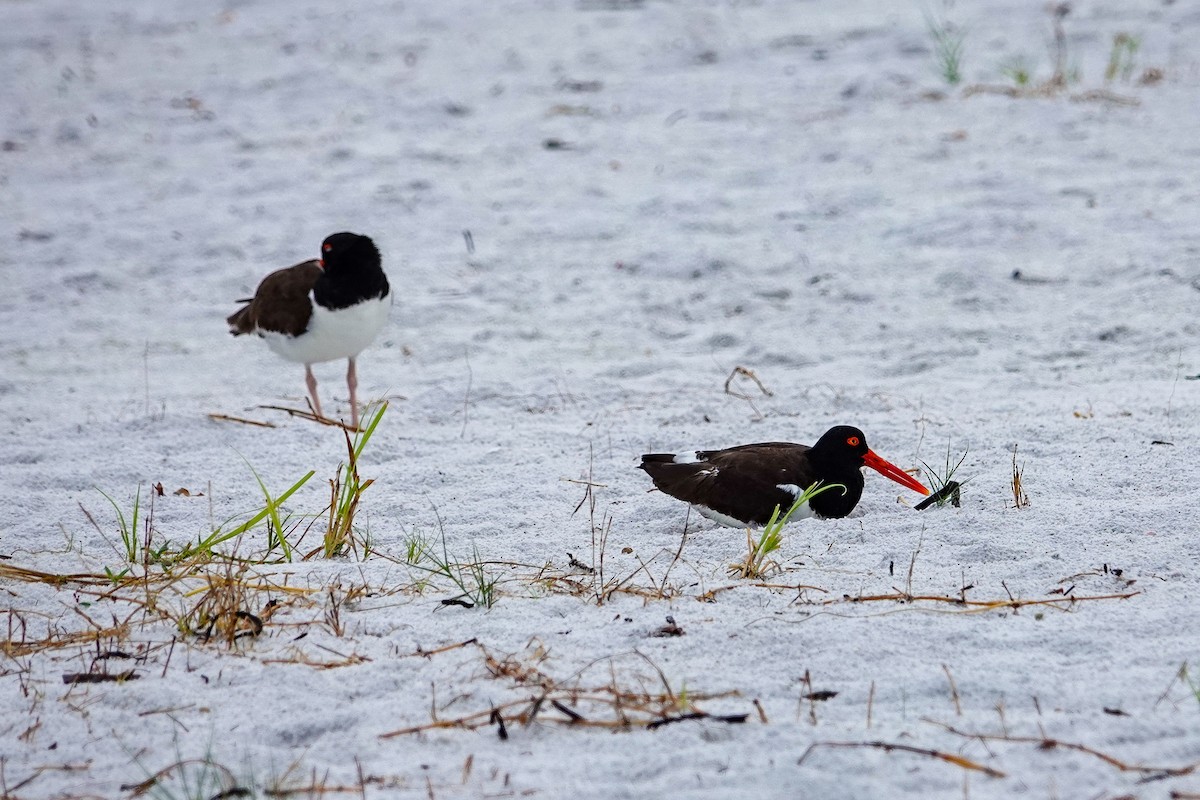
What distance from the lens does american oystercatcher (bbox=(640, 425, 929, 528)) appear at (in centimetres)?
419

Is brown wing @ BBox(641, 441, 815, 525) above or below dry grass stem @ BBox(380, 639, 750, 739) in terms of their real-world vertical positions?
above

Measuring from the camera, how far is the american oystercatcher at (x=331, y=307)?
561cm

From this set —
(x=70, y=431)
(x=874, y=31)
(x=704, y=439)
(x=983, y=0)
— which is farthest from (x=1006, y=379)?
(x=983, y=0)

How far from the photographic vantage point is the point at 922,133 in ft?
27.6

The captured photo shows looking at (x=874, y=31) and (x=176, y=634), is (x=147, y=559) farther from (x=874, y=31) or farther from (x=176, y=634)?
(x=874, y=31)

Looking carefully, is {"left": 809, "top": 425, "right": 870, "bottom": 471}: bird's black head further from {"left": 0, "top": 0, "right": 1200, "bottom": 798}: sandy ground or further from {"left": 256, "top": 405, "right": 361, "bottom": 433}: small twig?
{"left": 256, "top": 405, "right": 361, "bottom": 433}: small twig

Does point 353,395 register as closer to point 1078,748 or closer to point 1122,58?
point 1078,748

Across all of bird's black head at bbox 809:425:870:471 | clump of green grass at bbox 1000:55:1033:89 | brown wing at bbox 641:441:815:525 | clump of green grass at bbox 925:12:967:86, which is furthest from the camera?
clump of green grass at bbox 925:12:967:86

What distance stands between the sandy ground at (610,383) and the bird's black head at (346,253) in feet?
2.24

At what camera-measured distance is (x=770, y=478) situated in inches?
167

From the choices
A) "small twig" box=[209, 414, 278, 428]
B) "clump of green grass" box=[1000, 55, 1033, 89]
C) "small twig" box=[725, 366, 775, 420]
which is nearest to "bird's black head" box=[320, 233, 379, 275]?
"small twig" box=[209, 414, 278, 428]

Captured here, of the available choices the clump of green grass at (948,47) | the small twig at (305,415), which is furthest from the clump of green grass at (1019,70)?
the small twig at (305,415)

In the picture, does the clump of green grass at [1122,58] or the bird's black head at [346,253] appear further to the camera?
the clump of green grass at [1122,58]

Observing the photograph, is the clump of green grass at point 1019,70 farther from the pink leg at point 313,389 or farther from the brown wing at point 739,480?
the pink leg at point 313,389
